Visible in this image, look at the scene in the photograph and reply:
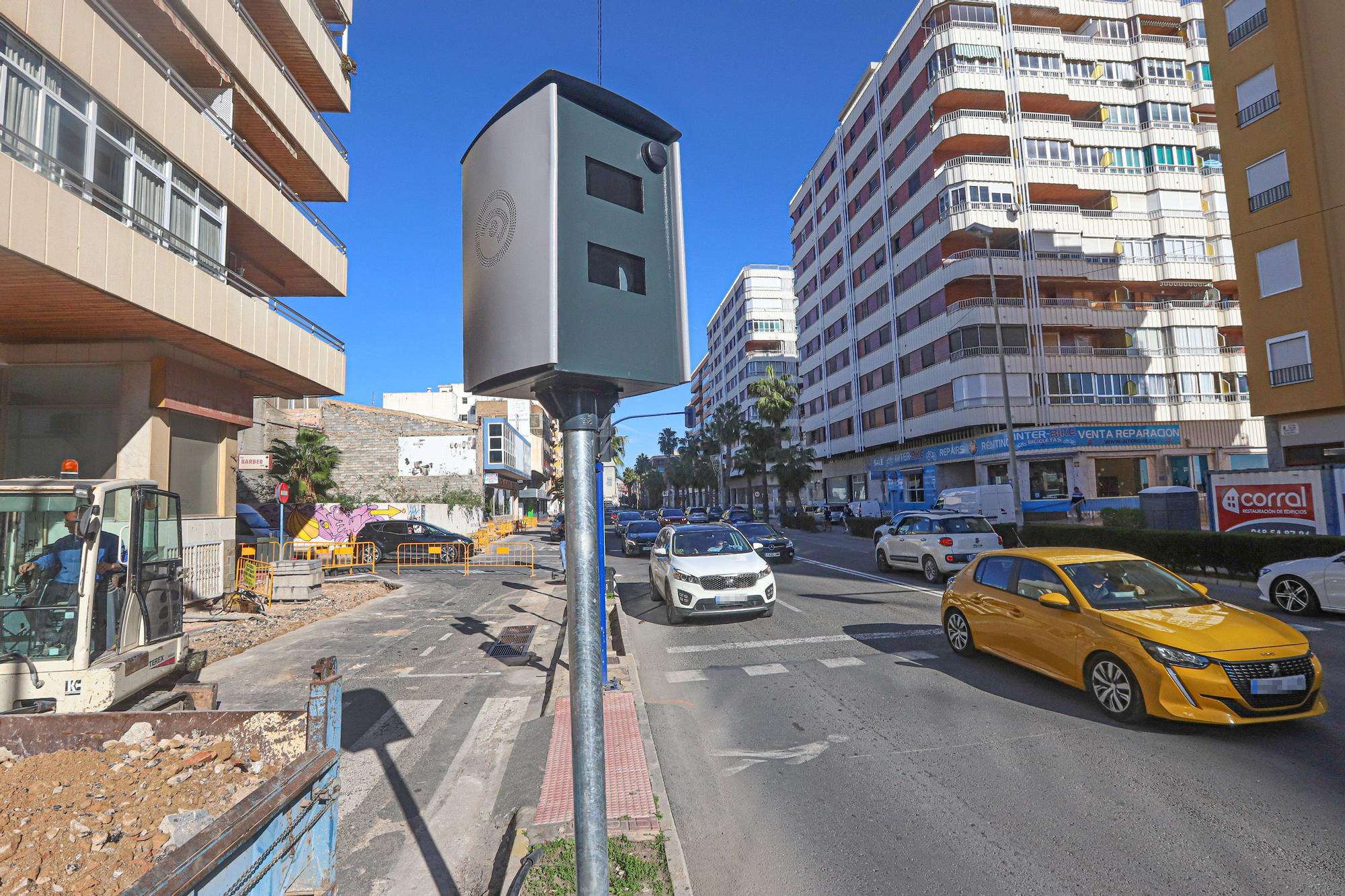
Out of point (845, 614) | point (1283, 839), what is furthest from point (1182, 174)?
point (1283, 839)

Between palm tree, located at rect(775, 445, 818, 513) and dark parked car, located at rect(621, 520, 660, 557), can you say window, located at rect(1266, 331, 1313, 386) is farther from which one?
palm tree, located at rect(775, 445, 818, 513)

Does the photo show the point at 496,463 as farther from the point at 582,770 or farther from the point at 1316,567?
the point at 582,770

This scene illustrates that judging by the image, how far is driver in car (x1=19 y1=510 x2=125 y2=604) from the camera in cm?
512

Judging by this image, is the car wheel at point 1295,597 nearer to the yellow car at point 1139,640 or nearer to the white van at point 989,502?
the yellow car at point 1139,640

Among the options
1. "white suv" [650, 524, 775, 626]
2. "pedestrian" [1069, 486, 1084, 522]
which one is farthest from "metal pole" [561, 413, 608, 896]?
"pedestrian" [1069, 486, 1084, 522]

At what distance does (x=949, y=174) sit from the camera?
39.5 metres

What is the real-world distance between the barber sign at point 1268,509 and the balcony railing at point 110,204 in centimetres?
2182

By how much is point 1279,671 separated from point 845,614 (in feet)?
22.8

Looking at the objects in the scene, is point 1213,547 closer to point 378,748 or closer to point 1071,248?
point 378,748

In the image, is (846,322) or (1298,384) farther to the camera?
(846,322)

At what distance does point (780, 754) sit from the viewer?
5754 mm

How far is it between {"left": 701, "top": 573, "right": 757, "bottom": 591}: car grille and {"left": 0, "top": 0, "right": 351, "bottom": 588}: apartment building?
31.7 feet

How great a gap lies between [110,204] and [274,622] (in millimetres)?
7525

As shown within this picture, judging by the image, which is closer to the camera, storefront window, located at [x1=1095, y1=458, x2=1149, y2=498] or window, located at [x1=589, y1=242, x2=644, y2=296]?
window, located at [x1=589, y1=242, x2=644, y2=296]
